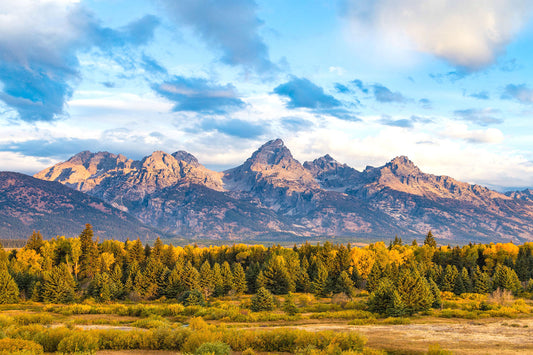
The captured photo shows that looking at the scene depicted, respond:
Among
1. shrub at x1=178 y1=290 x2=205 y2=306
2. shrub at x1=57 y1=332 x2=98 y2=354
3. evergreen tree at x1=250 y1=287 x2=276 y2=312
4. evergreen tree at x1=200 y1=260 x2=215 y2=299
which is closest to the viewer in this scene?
shrub at x1=57 y1=332 x2=98 y2=354

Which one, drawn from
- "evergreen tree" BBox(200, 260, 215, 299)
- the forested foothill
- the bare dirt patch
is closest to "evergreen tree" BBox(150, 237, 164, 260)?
the forested foothill

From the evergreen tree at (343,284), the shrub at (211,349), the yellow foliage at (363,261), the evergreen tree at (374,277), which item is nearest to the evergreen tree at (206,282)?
the evergreen tree at (343,284)

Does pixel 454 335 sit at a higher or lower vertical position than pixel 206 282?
higher

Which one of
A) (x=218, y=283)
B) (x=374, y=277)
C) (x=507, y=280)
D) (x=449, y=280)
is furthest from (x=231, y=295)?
(x=507, y=280)

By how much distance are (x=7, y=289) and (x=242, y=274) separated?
54797 mm

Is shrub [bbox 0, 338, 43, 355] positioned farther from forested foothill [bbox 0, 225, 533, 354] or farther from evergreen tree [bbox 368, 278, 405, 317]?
evergreen tree [bbox 368, 278, 405, 317]

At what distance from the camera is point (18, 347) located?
28234 mm

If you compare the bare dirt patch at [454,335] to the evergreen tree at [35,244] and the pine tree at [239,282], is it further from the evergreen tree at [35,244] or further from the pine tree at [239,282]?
the evergreen tree at [35,244]

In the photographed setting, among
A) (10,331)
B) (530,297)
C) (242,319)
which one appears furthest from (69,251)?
(530,297)

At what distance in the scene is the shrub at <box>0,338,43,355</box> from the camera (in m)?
27.0

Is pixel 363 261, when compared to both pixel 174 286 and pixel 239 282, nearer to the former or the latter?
pixel 239 282

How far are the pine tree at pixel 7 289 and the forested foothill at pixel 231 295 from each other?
21 centimetres

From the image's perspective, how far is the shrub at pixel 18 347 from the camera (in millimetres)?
27048

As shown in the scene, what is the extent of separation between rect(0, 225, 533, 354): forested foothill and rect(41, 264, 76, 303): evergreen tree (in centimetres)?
23
